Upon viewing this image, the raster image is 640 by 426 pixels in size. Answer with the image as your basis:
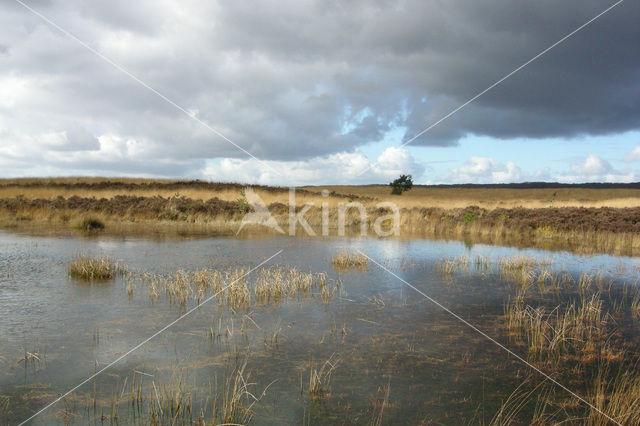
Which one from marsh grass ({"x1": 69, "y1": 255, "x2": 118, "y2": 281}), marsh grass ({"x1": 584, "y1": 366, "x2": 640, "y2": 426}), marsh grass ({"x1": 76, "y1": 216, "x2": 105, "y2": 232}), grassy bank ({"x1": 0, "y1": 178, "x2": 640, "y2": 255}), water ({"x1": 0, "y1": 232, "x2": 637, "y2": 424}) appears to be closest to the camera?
marsh grass ({"x1": 584, "y1": 366, "x2": 640, "y2": 426})

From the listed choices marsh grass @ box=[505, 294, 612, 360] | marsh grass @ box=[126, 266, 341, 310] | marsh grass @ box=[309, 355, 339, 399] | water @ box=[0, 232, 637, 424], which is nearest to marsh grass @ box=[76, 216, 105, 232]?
water @ box=[0, 232, 637, 424]

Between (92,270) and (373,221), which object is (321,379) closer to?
(92,270)

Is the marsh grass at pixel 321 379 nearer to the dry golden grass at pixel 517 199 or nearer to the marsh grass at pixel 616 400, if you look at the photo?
the marsh grass at pixel 616 400

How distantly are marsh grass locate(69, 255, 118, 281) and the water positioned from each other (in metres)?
0.30

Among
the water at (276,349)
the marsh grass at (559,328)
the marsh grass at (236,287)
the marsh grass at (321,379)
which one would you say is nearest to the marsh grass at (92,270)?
the water at (276,349)

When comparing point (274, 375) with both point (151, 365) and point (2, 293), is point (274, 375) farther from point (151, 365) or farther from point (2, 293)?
point (2, 293)

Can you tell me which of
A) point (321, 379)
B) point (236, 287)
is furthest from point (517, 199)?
point (321, 379)

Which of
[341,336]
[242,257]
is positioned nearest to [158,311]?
[341,336]

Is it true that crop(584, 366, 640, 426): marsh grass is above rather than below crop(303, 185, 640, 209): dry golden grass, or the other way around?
below

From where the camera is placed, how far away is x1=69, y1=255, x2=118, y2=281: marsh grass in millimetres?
11336

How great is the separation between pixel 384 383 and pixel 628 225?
2247 centimetres

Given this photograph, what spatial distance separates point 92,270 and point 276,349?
266 inches

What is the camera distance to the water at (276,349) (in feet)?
16.9

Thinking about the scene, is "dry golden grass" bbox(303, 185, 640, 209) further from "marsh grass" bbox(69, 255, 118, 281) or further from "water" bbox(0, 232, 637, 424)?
"water" bbox(0, 232, 637, 424)
